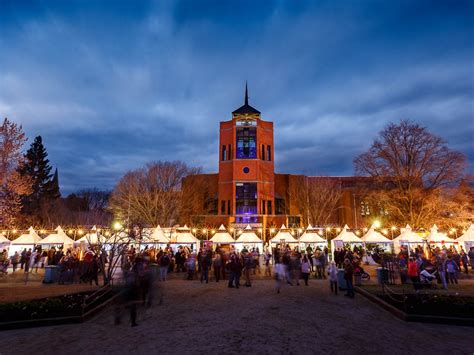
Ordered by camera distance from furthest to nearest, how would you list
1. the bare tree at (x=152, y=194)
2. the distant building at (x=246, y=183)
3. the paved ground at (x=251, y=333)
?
the distant building at (x=246, y=183) → the bare tree at (x=152, y=194) → the paved ground at (x=251, y=333)

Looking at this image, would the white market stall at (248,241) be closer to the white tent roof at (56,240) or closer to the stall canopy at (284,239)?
the stall canopy at (284,239)

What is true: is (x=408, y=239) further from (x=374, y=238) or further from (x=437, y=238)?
(x=374, y=238)

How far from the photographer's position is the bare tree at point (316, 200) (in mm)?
37094

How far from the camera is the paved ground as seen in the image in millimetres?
5719

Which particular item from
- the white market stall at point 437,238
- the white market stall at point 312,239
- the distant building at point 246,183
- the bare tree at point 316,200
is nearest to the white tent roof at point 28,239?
the distant building at point 246,183

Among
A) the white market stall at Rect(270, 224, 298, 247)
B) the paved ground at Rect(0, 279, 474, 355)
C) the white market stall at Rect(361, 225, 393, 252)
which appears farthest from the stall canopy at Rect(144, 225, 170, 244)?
the white market stall at Rect(361, 225, 393, 252)

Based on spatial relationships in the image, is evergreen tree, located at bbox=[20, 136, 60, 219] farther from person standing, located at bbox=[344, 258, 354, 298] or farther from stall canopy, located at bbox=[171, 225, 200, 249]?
person standing, located at bbox=[344, 258, 354, 298]

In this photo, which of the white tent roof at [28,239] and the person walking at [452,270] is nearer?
the person walking at [452,270]

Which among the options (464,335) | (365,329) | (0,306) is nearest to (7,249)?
(0,306)

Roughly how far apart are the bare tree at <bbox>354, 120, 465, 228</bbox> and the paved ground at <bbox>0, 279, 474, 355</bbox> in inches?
792

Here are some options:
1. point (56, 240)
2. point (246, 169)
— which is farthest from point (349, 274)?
point (246, 169)

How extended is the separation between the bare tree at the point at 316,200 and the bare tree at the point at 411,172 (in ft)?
31.2

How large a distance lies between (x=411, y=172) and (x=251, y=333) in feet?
83.4

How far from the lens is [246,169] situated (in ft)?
132
